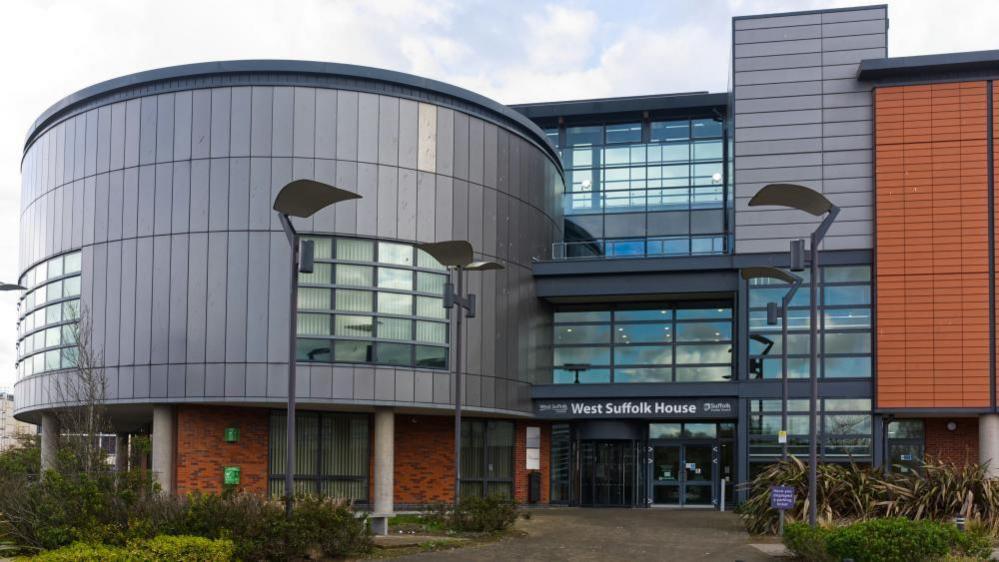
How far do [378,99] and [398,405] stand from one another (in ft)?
24.1

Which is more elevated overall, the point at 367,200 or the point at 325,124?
the point at 325,124

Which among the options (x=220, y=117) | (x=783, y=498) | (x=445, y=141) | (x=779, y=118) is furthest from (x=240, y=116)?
(x=779, y=118)

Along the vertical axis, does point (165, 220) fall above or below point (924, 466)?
above

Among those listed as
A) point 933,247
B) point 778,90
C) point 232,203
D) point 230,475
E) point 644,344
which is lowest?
point 230,475

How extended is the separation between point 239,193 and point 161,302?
3118 millimetres

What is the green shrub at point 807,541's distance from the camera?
1638 cm

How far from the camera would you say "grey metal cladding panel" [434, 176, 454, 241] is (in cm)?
2711

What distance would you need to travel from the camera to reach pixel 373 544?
59.6 feet

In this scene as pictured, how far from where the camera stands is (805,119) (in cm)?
3147

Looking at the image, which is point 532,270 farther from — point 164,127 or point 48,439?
point 48,439

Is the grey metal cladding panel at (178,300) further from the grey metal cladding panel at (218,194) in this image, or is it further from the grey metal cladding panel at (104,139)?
the grey metal cladding panel at (104,139)

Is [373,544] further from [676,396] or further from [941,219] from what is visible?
[941,219]

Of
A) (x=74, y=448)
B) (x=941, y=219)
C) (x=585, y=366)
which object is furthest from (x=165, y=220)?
(x=941, y=219)

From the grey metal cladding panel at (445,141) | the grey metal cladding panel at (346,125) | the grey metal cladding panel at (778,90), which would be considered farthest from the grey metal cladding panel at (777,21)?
the grey metal cladding panel at (346,125)
